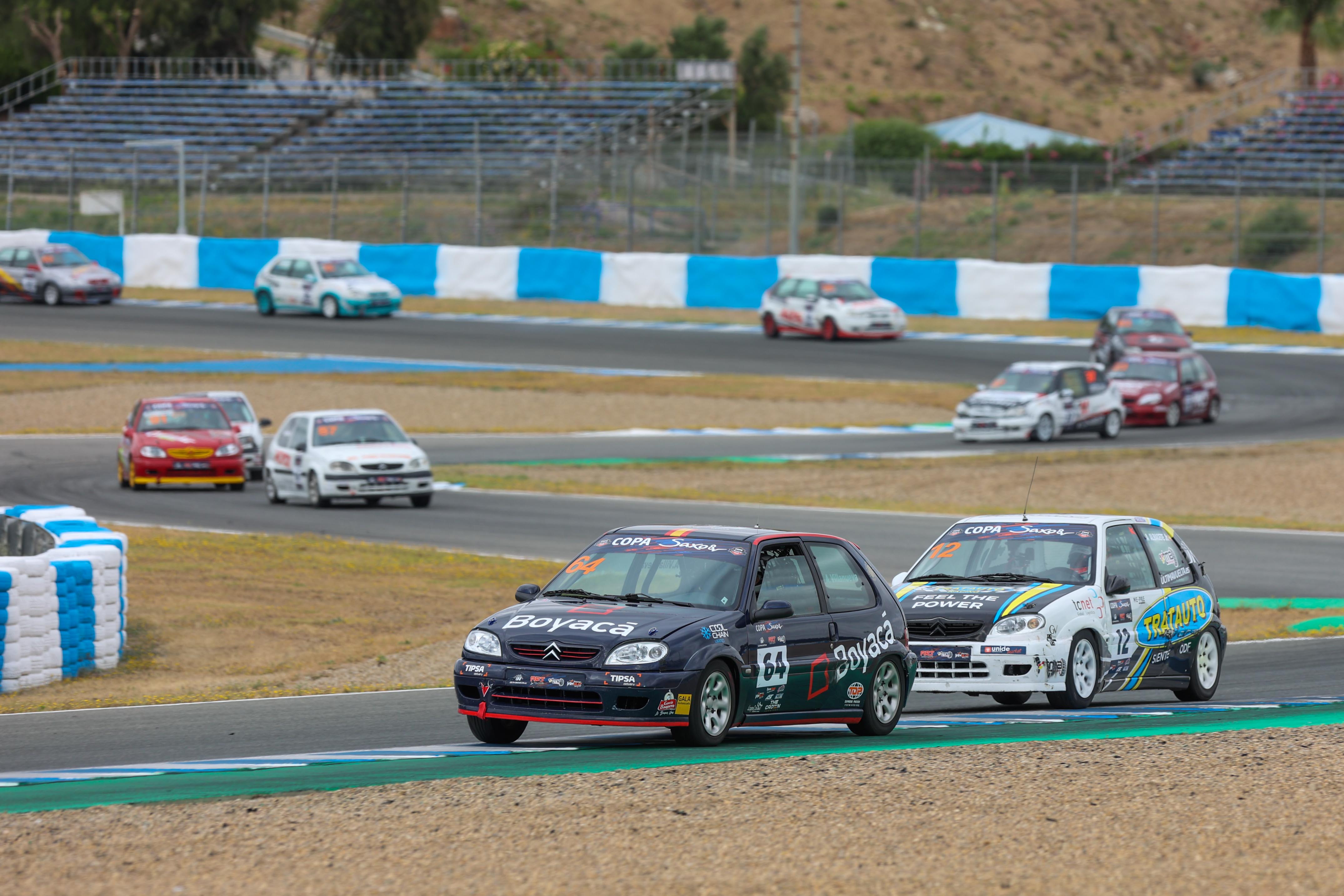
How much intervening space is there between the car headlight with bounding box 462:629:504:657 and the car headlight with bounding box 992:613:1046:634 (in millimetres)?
3807

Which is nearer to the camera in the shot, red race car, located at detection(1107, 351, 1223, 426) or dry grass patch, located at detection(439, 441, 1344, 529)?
dry grass patch, located at detection(439, 441, 1344, 529)

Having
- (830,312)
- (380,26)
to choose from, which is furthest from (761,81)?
(830,312)

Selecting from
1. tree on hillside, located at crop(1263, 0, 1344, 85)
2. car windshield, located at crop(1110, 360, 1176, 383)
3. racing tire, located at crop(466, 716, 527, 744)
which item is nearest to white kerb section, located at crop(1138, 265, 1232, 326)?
car windshield, located at crop(1110, 360, 1176, 383)

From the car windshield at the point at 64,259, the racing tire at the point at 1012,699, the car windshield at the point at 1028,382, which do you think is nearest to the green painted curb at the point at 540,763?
the racing tire at the point at 1012,699

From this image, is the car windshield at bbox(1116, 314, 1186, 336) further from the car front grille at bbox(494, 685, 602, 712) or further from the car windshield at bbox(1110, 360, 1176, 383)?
the car front grille at bbox(494, 685, 602, 712)

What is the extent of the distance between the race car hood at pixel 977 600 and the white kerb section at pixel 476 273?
38.7m

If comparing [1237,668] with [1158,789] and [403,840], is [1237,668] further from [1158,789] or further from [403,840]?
[403,840]

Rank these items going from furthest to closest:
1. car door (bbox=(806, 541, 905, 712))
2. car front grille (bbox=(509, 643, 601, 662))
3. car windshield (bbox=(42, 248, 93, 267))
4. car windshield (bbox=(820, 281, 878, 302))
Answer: car windshield (bbox=(42, 248, 93, 267)) → car windshield (bbox=(820, 281, 878, 302)) → car door (bbox=(806, 541, 905, 712)) → car front grille (bbox=(509, 643, 601, 662))

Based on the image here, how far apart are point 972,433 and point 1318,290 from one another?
54.8ft

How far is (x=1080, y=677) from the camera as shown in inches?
477

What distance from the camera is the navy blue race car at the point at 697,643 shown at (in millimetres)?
9289

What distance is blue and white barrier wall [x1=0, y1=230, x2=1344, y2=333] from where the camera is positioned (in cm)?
4419

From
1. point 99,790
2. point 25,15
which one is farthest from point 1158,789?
point 25,15

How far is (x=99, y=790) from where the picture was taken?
852 centimetres
